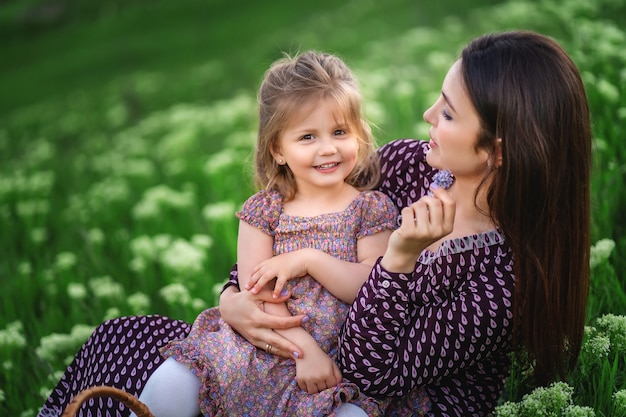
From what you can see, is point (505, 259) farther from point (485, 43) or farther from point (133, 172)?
A: point (133, 172)

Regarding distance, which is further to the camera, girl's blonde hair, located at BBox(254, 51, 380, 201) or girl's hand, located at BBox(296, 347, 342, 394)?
girl's blonde hair, located at BBox(254, 51, 380, 201)

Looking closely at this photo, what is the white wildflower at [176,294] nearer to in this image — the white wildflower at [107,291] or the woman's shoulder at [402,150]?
the white wildflower at [107,291]

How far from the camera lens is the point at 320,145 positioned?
2189mm

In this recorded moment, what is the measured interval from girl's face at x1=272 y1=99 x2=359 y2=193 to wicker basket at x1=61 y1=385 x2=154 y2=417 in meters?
0.79

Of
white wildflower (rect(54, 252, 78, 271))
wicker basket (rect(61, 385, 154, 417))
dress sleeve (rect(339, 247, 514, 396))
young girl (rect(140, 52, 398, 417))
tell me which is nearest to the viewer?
wicker basket (rect(61, 385, 154, 417))

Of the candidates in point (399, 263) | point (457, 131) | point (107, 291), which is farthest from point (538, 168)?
point (107, 291)

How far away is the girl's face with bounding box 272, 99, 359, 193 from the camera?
7.17 feet

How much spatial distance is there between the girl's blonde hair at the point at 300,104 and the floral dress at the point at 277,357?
0.33 feet

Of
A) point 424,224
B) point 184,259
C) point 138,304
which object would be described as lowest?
point 138,304

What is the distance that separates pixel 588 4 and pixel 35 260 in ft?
12.4

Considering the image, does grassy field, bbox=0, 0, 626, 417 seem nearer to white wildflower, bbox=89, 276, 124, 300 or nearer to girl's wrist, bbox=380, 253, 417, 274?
white wildflower, bbox=89, 276, 124, 300

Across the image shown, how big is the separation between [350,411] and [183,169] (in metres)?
3.44

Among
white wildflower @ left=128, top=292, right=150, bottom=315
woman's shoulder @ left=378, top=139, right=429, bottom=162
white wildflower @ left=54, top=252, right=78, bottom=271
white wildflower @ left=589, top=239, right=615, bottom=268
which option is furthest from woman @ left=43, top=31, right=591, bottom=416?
white wildflower @ left=54, top=252, right=78, bottom=271

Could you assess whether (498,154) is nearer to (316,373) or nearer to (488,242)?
(488,242)
